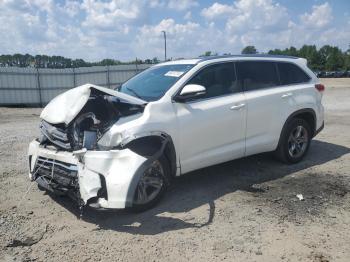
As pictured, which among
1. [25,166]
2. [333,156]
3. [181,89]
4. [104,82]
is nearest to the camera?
[181,89]

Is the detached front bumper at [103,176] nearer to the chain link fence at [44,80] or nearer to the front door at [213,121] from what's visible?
the front door at [213,121]

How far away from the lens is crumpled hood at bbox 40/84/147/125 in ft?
15.1

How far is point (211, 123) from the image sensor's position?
17.5 ft

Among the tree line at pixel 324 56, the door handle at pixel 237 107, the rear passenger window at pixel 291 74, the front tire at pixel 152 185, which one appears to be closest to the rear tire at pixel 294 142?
the rear passenger window at pixel 291 74

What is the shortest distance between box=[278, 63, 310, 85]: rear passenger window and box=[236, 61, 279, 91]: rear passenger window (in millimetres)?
155

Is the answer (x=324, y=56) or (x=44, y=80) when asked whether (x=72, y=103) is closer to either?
(x=44, y=80)

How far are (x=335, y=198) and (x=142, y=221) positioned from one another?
2.63m

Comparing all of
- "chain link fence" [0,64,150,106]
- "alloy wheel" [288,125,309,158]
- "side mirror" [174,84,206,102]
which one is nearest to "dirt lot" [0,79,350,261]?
"alloy wheel" [288,125,309,158]

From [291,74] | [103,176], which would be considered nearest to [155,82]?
[103,176]

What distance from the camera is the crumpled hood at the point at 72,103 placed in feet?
15.1

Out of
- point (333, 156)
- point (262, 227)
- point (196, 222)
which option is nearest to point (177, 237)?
point (196, 222)

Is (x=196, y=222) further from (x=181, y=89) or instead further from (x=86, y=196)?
(x=181, y=89)

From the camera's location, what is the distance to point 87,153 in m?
4.45

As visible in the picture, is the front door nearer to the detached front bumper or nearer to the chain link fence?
the detached front bumper
